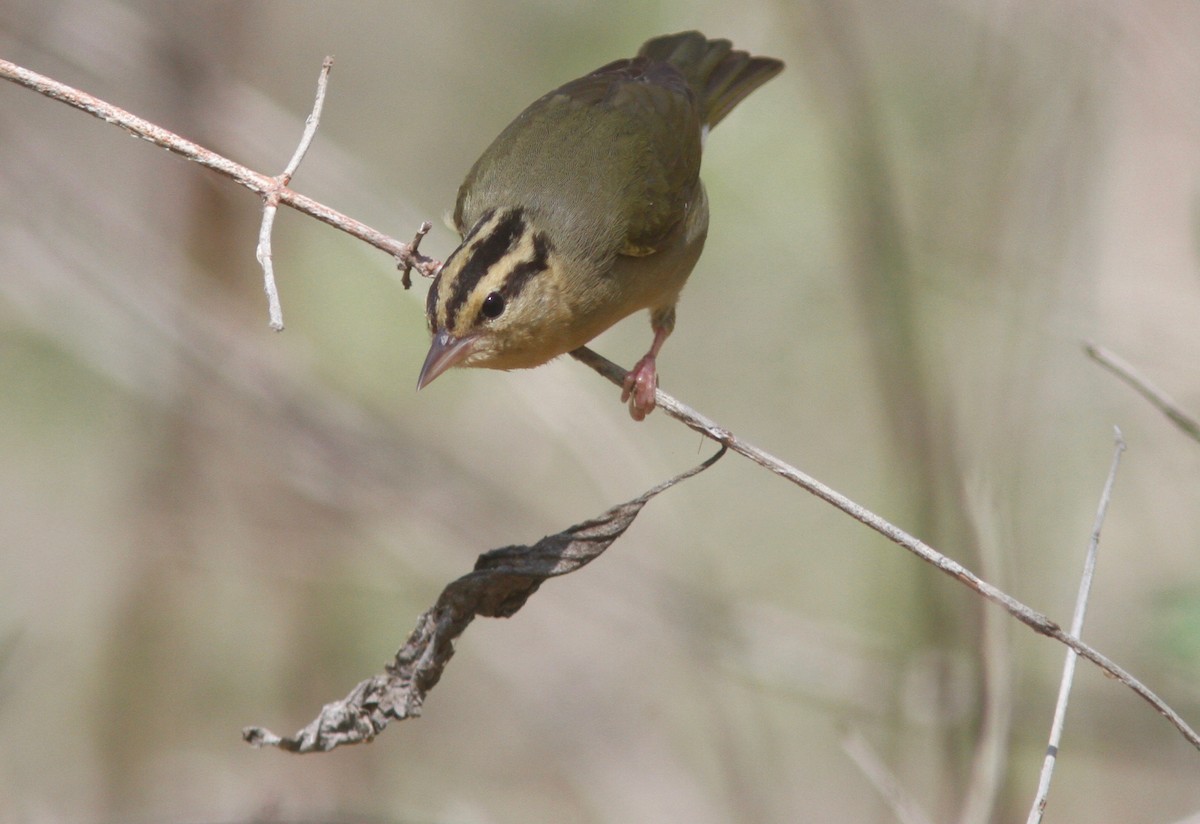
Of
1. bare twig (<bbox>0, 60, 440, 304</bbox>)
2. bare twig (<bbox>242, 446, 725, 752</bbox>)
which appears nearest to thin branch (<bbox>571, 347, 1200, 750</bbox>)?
bare twig (<bbox>242, 446, 725, 752</bbox>)

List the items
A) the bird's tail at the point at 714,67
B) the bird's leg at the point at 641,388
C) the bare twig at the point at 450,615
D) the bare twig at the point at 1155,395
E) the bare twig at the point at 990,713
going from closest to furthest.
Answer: the bare twig at the point at 450,615 < the bare twig at the point at 1155,395 < the bare twig at the point at 990,713 < the bird's leg at the point at 641,388 < the bird's tail at the point at 714,67

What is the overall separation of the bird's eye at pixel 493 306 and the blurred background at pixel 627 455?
139cm

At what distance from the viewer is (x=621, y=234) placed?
4898 millimetres

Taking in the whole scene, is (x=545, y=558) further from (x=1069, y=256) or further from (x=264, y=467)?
(x=1069, y=256)

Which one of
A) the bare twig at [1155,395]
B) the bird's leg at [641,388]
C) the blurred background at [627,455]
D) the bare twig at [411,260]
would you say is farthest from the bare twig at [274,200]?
the bare twig at [1155,395]

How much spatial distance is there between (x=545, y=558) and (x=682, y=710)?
463 centimetres

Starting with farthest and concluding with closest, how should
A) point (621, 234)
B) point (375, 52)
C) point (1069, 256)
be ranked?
point (375, 52), point (1069, 256), point (621, 234)

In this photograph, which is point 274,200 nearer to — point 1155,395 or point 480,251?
point 480,251

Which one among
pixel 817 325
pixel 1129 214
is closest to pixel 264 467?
pixel 817 325

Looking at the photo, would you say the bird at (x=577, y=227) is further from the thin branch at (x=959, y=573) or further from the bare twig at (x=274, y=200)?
the thin branch at (x=959, y=573)

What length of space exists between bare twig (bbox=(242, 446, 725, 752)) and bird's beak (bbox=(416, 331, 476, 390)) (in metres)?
1.09

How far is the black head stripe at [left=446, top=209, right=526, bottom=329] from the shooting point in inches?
166

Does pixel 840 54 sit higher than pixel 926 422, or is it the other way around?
pixel 840 54

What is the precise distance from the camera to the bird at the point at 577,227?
14.2 feet
